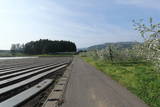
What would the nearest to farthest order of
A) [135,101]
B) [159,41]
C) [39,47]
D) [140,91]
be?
[159,41] < [135,101] < [140,91] < [39,47]

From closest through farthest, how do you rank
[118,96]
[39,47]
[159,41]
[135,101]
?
[159,41]
[135,101]
[118,96]
[39,47]

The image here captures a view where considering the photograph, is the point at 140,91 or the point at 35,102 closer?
the point at 35,102

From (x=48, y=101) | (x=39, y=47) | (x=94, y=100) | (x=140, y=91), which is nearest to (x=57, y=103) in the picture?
(x=48, y=101)

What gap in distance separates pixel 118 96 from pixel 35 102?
10.8ft

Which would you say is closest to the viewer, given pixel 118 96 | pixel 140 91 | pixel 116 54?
pixel 118 96

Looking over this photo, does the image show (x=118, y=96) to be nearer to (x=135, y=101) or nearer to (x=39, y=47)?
(x=135, y=101)

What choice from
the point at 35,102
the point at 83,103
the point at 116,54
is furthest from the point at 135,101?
the point at 116,54

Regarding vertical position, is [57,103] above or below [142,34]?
below

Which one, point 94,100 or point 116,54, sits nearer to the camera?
point 94,100

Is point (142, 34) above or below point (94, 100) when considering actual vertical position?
above

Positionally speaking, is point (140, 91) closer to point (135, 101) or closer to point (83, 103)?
point (135, 101)

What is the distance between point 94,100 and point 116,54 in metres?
23.2

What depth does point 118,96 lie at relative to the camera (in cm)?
635

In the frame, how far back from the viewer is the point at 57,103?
549cm
